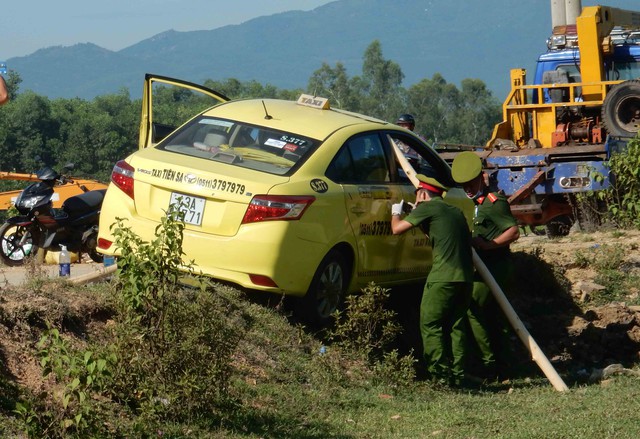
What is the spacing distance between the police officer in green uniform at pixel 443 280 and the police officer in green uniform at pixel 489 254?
0.45 metres

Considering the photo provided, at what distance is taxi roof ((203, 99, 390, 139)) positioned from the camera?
9.94 meters

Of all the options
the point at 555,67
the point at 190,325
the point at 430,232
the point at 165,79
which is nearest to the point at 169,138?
the point at 165,79

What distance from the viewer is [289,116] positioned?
10195mm

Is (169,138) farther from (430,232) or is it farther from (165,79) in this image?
(430,232)

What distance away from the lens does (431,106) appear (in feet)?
447

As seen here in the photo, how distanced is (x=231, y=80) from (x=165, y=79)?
117496 mm

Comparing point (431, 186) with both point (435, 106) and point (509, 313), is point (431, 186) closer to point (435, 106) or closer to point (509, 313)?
point (509, 313)

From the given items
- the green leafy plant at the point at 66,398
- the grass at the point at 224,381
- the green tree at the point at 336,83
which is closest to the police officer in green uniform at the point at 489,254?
the grass at the point at 224,381

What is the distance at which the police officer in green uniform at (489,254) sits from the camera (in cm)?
1005

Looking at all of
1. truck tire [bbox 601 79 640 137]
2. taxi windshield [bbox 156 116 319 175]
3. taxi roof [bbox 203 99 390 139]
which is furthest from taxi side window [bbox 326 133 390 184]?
truck tire [bbox 601 79 640 137]

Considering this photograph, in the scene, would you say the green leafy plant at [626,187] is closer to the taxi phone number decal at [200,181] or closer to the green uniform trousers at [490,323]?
the green uniform trousers at [490,323]

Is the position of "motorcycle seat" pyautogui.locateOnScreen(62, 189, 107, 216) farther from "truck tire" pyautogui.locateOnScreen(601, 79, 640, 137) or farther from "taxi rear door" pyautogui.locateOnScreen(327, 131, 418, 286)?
"truck tire" pyautogui.locateOnScreen(601, 79, 640, 137)

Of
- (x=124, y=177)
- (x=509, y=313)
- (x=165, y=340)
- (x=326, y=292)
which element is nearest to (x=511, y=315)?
(x=509, y=313)

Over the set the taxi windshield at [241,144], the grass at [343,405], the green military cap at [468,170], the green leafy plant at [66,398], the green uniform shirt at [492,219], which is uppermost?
the taxi windshield at [241,144]
